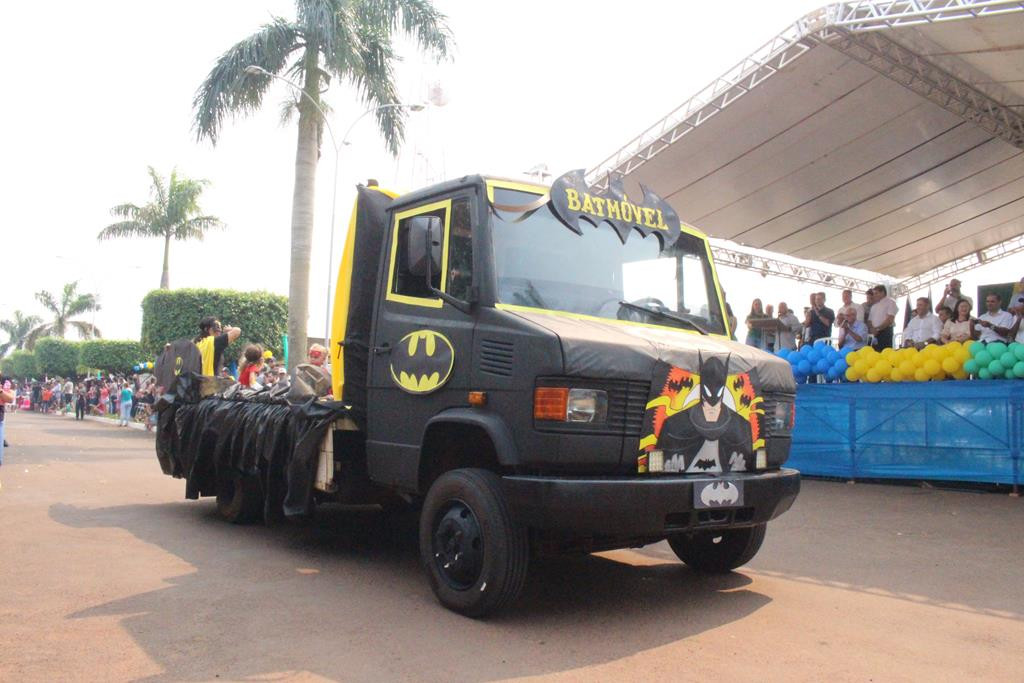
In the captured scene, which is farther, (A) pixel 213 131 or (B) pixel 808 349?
(A) pixel 213 131

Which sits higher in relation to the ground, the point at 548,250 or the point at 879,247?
the point at 879,247

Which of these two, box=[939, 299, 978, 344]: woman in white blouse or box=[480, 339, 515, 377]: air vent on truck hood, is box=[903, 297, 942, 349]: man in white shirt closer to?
box=[939, 299, 978, 344]: woman in white blouse

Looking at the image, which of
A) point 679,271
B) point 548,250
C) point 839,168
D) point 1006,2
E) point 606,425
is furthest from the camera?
point 839,168

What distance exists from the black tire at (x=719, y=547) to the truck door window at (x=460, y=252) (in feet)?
7.29

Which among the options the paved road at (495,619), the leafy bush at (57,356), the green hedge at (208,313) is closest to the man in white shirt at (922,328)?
the paved road at (495,619)

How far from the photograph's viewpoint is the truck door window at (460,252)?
5.48 m

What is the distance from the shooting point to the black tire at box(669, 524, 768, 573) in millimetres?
6090

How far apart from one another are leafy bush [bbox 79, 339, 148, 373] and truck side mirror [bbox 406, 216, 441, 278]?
4726 cm

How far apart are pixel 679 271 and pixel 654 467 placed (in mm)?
1800

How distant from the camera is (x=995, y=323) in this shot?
11.3 meters

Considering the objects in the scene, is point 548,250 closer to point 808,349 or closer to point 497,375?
point 497,375

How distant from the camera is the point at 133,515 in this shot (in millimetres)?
8992

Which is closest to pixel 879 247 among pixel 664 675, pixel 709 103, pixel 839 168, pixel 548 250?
pixel 839 168

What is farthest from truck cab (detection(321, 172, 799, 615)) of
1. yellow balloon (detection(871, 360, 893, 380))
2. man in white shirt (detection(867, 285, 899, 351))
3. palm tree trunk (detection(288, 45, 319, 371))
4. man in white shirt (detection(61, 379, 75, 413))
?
man in white shirt (detection(61, 379, 75, 413))
